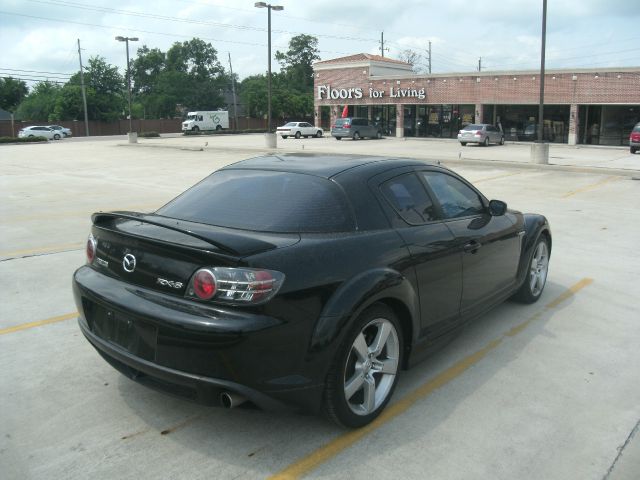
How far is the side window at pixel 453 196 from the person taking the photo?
437 cm

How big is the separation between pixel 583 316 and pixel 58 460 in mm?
4524

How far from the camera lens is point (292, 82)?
10750 centimetres

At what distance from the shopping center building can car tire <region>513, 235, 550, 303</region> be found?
36.8 meters

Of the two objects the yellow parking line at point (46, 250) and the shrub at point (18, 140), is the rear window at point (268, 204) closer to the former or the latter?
the yellow parking line at point (46, 250)

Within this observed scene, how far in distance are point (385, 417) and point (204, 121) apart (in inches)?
2624

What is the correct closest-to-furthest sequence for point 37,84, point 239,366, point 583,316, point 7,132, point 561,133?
1. point 239,366
2. point 583,316
3. point 561,133
4. point 7,132
5. point 37,84

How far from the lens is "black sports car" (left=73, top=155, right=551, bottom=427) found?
2918mm

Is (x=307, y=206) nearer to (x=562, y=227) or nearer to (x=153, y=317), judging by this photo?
(x=153, y=317)

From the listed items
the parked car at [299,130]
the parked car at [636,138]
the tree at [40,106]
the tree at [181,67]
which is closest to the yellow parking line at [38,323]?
the parked car at [636,138]

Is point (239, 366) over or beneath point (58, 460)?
over

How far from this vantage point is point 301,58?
112188mm

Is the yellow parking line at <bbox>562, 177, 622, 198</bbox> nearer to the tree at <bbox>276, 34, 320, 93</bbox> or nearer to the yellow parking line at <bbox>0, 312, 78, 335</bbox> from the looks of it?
the yellow parking line at <bbox>0, 312, 78, 335</bbox>

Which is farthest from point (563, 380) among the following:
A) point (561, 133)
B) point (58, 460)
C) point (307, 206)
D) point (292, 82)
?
point (292, 82)


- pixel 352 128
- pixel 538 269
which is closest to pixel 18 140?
pixel 352 128
